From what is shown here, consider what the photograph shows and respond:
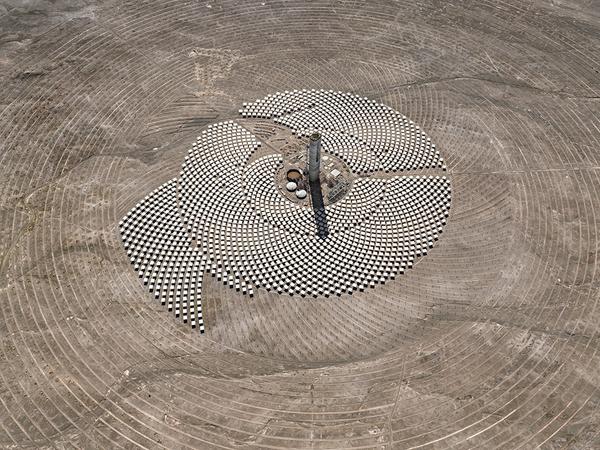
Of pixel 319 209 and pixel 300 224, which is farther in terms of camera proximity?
pixel 319 209

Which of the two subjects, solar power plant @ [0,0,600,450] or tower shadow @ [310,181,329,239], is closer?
solar power plant @ [0,0,600,450]

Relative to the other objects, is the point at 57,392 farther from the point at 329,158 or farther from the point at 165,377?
the point at 329,158

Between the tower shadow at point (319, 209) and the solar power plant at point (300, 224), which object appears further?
the tower shadow at point (319, 209)

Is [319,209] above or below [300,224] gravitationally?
above

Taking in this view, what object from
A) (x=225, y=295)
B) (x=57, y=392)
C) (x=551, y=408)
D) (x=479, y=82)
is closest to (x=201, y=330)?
(x=225, y=295)

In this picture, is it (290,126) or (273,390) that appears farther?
(290,126)
